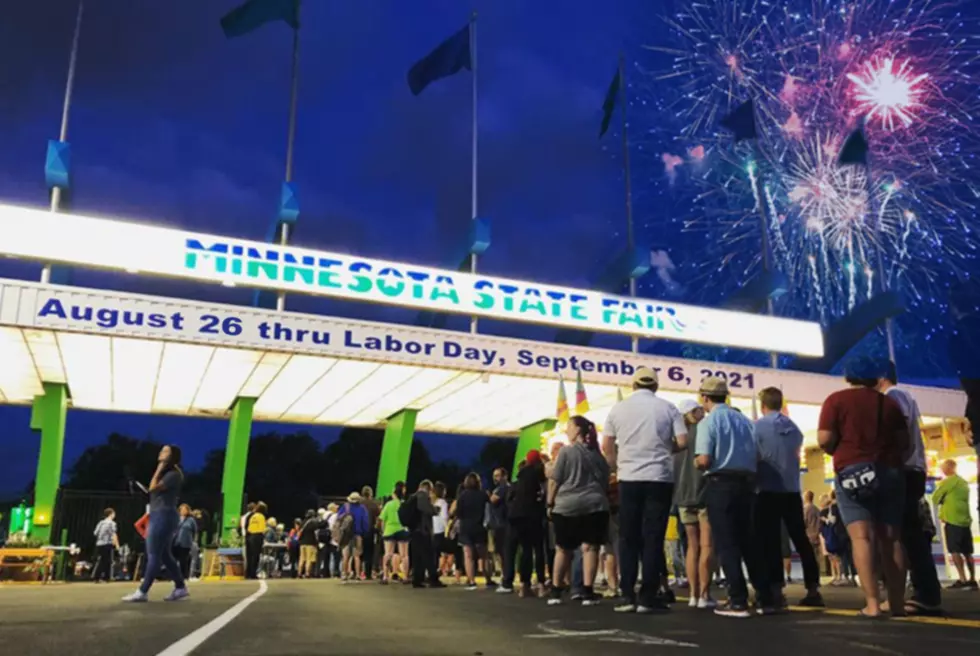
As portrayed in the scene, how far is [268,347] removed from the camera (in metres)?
16.3

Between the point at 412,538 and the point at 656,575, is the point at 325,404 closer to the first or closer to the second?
the point at 412,538

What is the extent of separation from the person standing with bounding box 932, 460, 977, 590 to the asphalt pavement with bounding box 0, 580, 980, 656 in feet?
12.7

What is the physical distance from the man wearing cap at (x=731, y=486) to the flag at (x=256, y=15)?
789 inches

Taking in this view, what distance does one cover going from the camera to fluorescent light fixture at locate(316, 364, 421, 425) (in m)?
18.7

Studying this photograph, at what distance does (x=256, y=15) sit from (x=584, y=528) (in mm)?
19598

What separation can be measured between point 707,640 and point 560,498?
132 inches

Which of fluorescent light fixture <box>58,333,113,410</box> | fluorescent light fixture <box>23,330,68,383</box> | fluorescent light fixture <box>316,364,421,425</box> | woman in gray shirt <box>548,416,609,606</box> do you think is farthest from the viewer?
fluorescent light fixture <box>316,364,421,425</box>

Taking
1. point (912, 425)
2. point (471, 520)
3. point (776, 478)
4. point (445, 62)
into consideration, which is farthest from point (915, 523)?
point (445, 62)

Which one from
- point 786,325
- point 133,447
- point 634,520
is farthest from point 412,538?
point 133,447

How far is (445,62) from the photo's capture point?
1029 inches

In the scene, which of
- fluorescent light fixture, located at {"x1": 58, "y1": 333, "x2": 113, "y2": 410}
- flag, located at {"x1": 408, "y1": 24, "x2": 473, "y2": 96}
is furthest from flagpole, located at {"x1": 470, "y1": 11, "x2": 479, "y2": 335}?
fluorescent light fixture, located at {"x1": 58, "y1": 333, "x2": 113, "y2": 410}

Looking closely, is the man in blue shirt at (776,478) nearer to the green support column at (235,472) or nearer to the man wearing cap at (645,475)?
the man wearing cap at (645,475)

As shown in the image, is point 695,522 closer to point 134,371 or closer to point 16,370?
point 134,371

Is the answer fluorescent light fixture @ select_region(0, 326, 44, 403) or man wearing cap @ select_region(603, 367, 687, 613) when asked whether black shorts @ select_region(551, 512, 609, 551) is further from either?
fluorescent light fixture @ select_region(0, 326, 44, 403)
